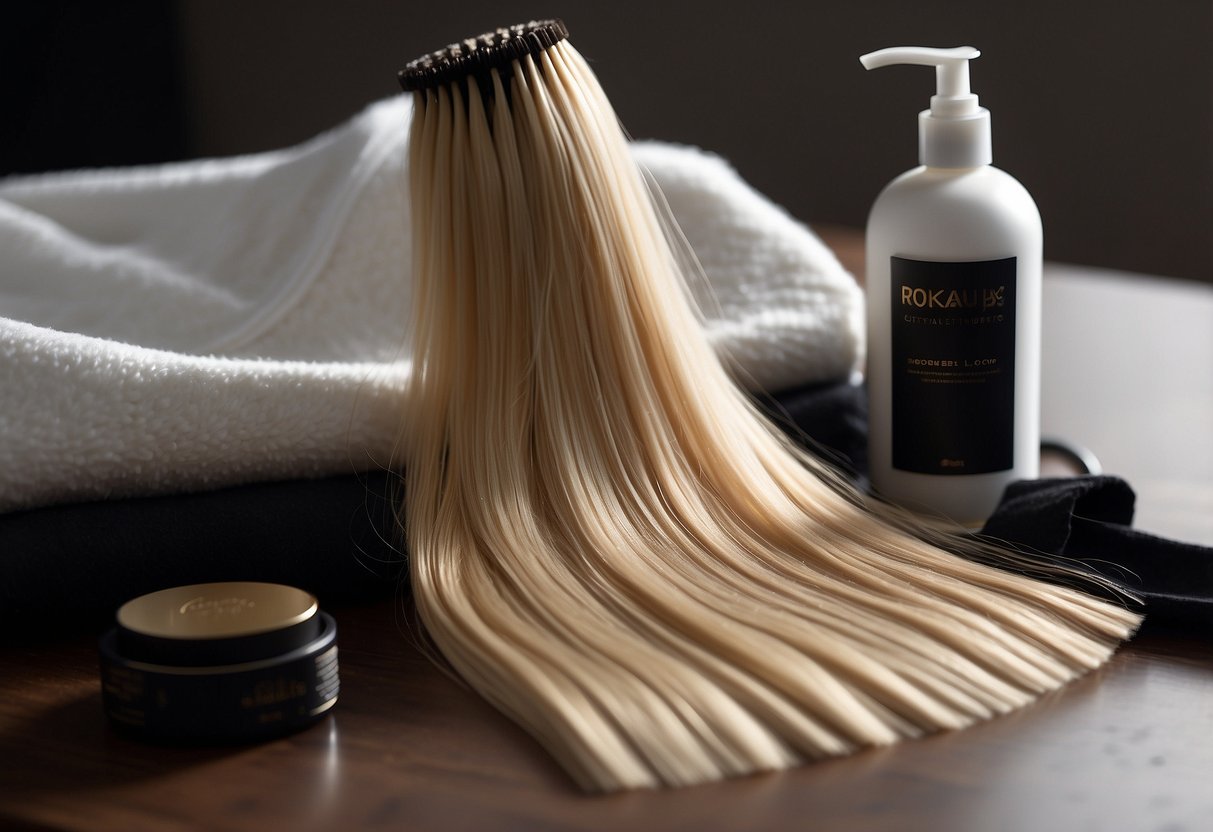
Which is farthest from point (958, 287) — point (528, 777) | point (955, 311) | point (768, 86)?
point (768, 86)

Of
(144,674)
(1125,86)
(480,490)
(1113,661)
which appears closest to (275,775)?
(144,674)

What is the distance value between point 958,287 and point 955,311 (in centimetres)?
1

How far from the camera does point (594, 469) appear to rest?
1.71ft

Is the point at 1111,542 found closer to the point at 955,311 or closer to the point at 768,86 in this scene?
the point at 955,311

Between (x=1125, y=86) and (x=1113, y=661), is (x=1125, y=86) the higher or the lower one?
the higher one

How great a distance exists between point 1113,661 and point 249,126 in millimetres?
1680

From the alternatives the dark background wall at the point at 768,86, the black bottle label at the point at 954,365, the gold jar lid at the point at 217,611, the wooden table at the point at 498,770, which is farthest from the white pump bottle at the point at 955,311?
the dark background wall at the point at 768,86

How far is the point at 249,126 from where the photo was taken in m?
1.91

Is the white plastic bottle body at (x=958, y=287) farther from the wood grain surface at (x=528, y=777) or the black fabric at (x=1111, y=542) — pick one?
the wood grain surface at (x=528, y=777)

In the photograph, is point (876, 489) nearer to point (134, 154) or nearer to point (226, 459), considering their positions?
point (226, 459)

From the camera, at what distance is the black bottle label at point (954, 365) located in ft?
1.80

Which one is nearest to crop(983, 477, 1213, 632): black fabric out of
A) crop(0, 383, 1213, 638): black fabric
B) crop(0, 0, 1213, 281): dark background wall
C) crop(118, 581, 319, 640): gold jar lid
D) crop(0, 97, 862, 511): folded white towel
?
crop(0, 383, 1213, 638): black fabric

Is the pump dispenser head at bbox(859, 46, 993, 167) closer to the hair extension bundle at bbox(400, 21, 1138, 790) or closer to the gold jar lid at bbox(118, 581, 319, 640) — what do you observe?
the hair extension bundle at bbox(400, 21, 1138, 790)

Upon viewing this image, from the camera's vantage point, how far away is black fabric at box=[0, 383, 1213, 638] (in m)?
0.48
